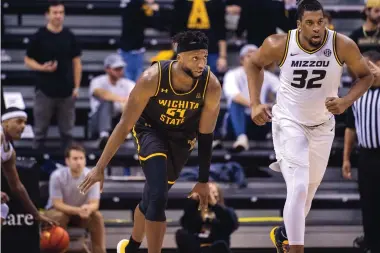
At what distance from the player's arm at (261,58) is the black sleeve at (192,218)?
232 centimetres

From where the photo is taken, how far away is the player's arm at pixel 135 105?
20.1 feet

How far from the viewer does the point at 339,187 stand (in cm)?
980

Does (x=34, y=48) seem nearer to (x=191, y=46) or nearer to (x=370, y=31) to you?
(x=370, y=31)

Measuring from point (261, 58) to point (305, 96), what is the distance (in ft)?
1.37

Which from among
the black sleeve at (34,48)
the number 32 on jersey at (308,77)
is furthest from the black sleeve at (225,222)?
the black sleeve at (34,48)

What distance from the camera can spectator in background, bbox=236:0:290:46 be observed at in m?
10.3

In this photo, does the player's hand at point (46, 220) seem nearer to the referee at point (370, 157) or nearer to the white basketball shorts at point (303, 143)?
the white basketball shorts at point (303, 143)

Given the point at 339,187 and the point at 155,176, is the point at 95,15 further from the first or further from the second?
the point at 155,176

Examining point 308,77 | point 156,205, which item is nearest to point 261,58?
point 308,77

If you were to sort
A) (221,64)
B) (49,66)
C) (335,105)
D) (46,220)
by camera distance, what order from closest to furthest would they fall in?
(335,105) < (46,220) < (49,66) < (221,64)

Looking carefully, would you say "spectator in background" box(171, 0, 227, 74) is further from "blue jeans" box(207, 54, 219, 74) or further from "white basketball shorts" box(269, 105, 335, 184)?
"white basketball shorts" box(269, 105, 335, 184)

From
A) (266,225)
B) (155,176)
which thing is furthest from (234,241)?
(155,176)

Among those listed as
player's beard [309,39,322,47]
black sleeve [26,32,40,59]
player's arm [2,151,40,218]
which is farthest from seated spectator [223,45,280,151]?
player's beard [309,39,322,47]

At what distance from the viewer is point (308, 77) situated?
6.31 m
